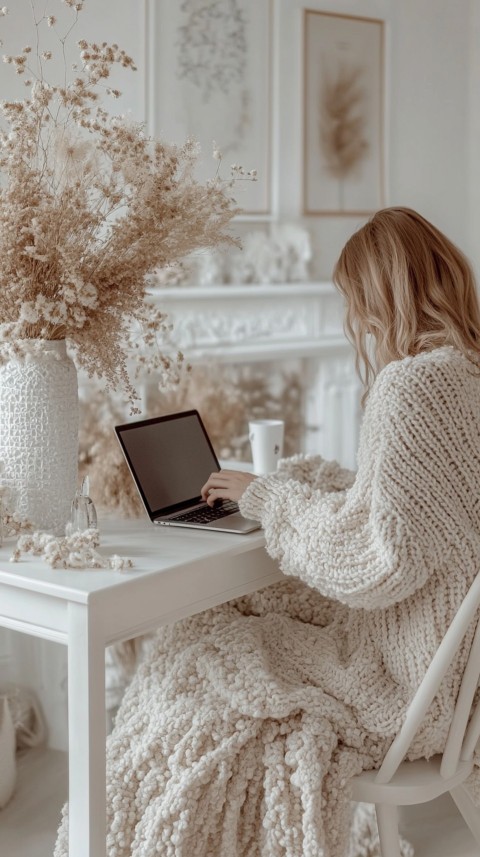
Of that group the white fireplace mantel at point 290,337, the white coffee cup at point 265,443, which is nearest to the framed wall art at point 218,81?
the white fireplace mantel at point 290,337

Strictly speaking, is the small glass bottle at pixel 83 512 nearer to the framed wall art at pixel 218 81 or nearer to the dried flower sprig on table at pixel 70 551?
the dried flower sprig on table at pixel 70 551

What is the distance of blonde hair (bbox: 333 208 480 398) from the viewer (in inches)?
60.7

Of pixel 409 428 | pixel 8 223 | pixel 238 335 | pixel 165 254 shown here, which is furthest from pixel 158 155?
pixel 238 335

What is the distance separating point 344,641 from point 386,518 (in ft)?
1.11

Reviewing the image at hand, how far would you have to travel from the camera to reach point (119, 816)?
144cm

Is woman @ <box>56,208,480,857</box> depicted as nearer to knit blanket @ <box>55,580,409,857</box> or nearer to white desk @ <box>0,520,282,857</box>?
knit blanket @ <box>55,580,409,857</box>

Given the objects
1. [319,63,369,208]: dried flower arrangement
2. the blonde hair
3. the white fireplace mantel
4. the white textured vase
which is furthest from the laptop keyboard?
[319,63,369,208]: dried flower arrangement

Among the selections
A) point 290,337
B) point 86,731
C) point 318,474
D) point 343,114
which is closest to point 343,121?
point 343,114

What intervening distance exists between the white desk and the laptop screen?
0.63 ft

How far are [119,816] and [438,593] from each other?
1.85 feet

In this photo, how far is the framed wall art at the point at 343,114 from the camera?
3.86 meters

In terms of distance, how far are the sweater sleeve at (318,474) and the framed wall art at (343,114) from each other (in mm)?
2242

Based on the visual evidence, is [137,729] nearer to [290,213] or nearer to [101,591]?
[101,591]

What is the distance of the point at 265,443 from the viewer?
2.01 m
